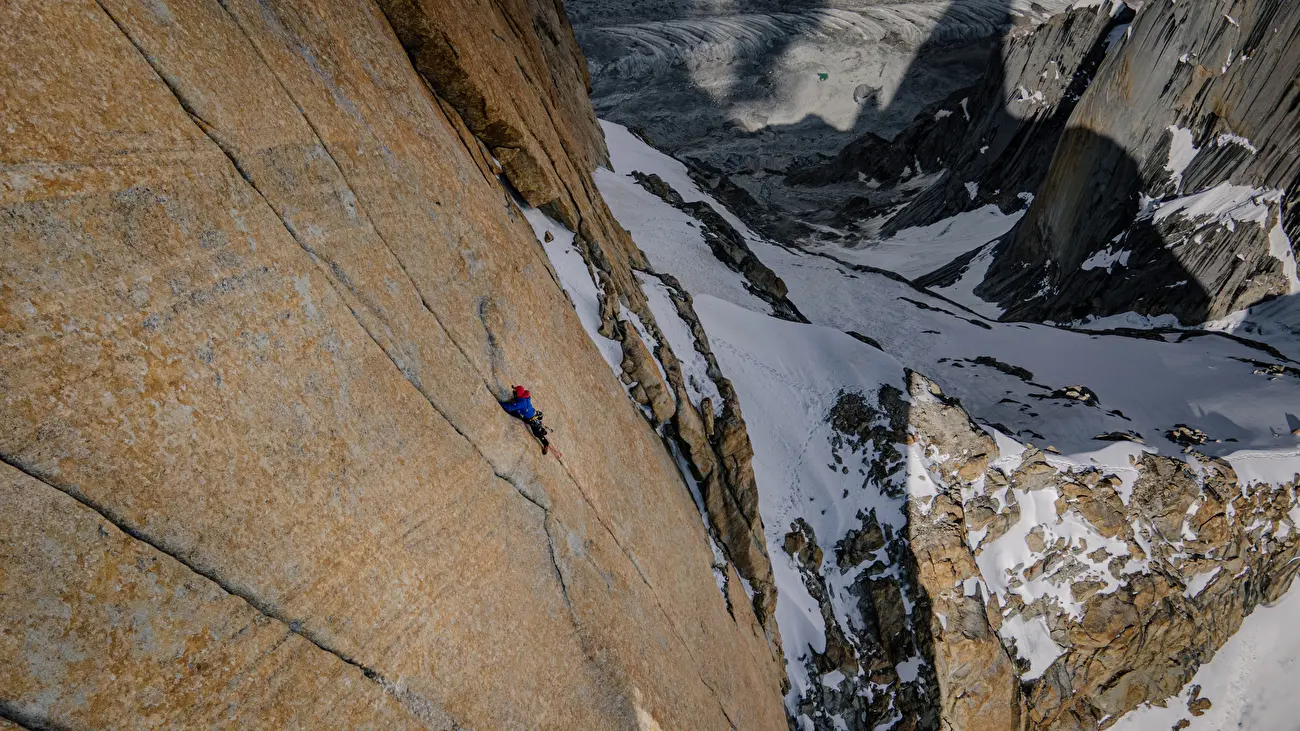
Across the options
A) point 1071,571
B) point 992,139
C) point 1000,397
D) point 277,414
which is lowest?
point 1071,571

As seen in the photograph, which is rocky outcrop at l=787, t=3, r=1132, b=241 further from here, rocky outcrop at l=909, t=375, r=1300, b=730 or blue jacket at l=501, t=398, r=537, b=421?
blue jacket at l=501, t=398, r=537, b=421

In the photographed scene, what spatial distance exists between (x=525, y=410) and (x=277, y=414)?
2654mm

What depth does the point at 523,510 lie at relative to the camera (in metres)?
6.64

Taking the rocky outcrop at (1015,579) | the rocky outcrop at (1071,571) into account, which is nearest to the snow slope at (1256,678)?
the rocky outcrop at (1015,579)

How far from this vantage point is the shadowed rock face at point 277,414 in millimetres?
3570

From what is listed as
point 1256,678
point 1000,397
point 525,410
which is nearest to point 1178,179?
point 1000,397

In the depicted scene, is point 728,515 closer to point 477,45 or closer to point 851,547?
point 851,547

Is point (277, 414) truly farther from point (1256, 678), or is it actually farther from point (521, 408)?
point (1256, 678)

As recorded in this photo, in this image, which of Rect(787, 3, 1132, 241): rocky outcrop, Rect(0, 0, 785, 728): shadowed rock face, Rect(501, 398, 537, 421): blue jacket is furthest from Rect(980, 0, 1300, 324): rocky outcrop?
Rect(501, 398, 537, 421): blue jacket

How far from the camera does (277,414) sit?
15.3 ft

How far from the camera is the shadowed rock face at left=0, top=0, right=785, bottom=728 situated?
357 cm

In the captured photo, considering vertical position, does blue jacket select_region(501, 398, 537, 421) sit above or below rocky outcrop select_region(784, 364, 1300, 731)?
above

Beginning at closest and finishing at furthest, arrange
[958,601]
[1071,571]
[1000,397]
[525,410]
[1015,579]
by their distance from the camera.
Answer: [525,410] < [958,601] < [1015,579] < [1071,571] < [1000,397]

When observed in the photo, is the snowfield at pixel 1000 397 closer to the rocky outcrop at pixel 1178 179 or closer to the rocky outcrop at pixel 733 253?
the rocky outcrop at pixel 733 253
